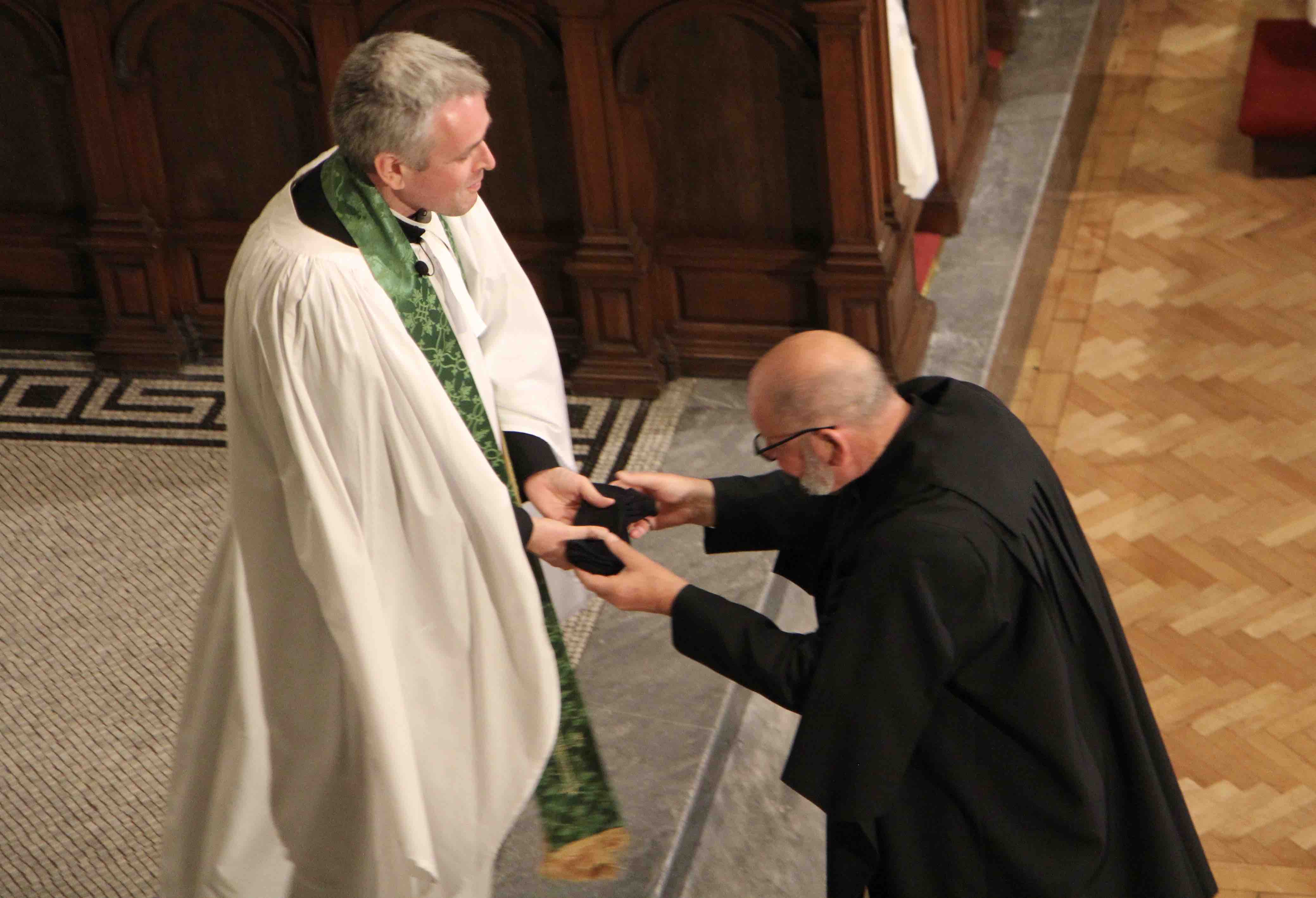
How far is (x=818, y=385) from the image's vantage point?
2447 millimetres

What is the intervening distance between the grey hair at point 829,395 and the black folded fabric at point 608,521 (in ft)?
1.73

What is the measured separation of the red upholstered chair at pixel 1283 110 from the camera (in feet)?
20.5

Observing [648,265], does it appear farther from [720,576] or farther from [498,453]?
[498,453]

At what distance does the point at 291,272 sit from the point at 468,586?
0.60 metres

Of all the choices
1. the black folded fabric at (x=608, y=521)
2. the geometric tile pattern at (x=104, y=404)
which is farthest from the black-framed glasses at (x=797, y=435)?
the geometric tile pattern at (x=104, y=404)

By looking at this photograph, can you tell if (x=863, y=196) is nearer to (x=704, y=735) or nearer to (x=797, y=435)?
(x=704, y=735)

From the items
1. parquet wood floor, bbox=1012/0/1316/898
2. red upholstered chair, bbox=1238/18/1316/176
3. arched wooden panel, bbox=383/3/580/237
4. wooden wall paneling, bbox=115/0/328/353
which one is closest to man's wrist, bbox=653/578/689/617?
parquet wood floor, bbox=1012/0/1316/898

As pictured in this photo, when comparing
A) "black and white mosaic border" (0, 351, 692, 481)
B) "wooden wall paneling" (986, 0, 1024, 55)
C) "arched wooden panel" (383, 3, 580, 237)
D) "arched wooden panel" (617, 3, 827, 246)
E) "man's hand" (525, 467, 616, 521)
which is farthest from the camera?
"wooden wall paneling" (986, 0, 1024, 55)

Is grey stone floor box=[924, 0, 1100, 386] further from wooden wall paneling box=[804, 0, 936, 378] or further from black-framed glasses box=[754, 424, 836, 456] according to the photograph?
black-framed glasses box=[754, 424, 836, 456]

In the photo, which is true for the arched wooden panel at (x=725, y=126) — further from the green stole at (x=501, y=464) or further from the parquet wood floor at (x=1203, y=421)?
the green stole at (x=501, y=464)

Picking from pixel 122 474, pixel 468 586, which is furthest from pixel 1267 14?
pixel 468 586

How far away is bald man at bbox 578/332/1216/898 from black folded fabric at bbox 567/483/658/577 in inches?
2.7

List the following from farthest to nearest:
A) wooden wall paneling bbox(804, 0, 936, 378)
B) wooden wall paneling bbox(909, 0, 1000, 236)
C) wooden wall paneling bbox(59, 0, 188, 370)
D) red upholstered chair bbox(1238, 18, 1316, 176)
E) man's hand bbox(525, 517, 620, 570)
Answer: red upholstered chair bbox(1238, 18, 1316, 176) < wooden wall paneling bbox(909, 0, 1000, 236) < wooden wall paneling bbox(59, 0, 188, 370) < wooden wall paneling bbox(804, 0, 936, 378) < man's hand bbox(525, 517, 620, 570)

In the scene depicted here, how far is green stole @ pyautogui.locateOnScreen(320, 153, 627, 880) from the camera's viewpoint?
110 inches
